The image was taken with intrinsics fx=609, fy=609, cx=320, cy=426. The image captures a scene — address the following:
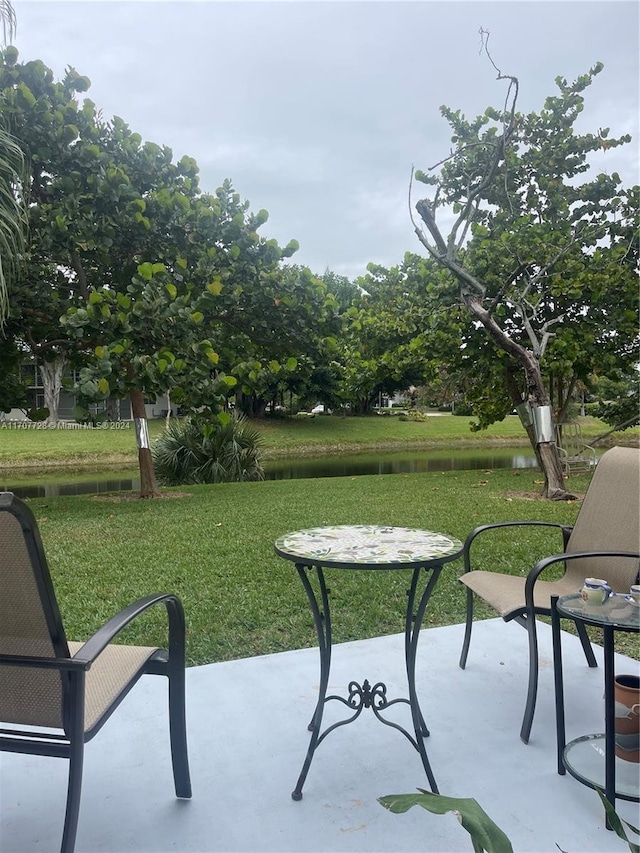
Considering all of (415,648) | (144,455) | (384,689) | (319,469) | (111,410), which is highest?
(111,410)

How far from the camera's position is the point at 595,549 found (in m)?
2.83

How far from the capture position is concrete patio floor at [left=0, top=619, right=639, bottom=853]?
5.73 ft

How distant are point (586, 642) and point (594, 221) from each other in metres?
9.48

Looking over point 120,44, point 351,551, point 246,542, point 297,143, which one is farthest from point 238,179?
point 351,551

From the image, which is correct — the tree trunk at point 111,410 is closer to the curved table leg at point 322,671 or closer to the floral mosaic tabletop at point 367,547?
the floral mosaic tabletop at point 367,547

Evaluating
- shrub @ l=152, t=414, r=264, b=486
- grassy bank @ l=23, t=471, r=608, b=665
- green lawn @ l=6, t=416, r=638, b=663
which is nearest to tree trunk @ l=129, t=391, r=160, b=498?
green lawn @ l=6, t=416, r=638, b=663

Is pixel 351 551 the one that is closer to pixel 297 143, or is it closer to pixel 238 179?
pixel 238 179

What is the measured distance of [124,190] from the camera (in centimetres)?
714

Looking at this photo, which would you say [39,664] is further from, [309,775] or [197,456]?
[197,456]

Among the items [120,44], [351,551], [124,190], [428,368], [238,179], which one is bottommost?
[351,551]

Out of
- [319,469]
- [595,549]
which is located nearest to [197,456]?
[319,469]

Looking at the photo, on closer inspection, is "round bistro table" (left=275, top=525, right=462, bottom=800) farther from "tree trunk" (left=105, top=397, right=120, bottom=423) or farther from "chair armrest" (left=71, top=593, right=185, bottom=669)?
"tree trunk" (left=105, top=397, right=120, bottom=423)

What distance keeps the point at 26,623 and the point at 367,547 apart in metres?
1.22

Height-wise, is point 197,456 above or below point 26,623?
below
